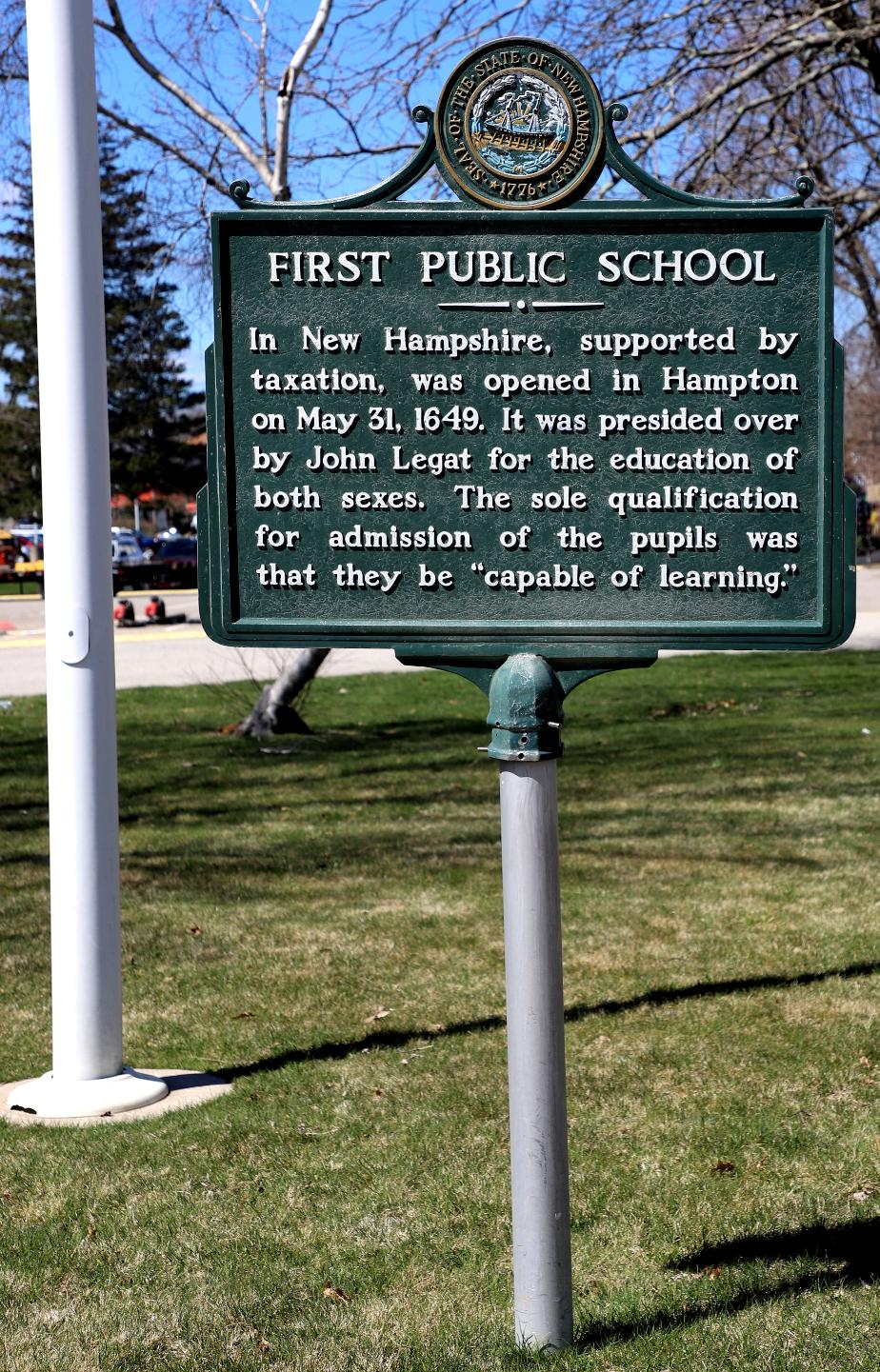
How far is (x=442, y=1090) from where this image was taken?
5.09m

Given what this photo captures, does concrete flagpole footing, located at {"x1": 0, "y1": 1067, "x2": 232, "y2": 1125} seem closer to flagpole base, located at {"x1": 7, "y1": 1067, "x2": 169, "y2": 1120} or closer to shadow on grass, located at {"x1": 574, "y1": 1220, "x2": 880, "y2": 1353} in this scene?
flagpole base, located at {"x1": 7, "y1": 1067, "x2": 169, "y2": 1120}

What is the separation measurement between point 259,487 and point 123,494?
63.4 metres

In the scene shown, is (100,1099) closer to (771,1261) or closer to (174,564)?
(771,1261)

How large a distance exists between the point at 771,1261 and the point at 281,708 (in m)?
9.47

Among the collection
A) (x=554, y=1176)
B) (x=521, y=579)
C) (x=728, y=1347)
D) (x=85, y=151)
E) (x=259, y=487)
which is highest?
(x=85, y=151)

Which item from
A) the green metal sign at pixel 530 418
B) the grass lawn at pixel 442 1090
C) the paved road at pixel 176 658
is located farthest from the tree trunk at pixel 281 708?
the green metal sign at pixel 530 418

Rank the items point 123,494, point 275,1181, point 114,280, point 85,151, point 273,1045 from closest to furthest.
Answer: point 275,1181, point 85,151, point 273,1045, point 114,280, point 123,494

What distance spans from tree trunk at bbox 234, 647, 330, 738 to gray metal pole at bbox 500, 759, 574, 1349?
9361 mm

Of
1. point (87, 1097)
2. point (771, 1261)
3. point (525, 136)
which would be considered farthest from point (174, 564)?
point (525, 136)

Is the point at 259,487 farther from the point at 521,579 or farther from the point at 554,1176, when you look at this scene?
the point at 554,1176

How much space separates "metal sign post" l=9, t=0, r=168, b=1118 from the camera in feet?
15.9

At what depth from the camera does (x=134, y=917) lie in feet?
24.2

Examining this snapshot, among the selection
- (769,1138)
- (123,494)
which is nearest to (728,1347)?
(769,1138)

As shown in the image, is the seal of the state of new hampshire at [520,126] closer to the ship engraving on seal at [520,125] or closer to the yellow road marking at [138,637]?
the ship engraving on seal at [520,125]
